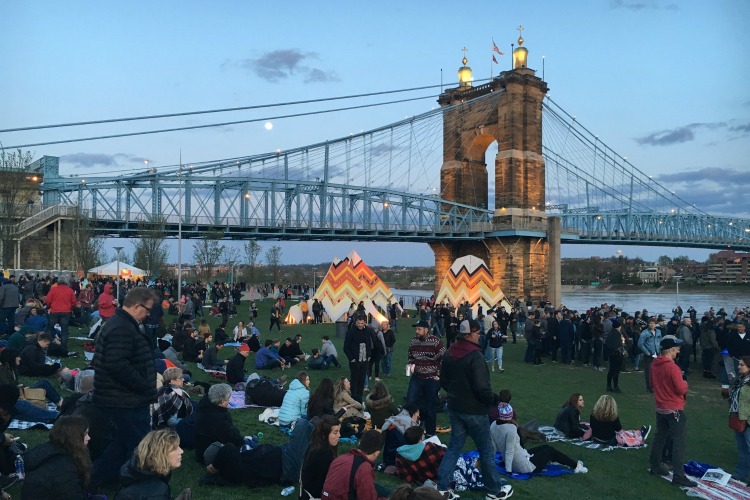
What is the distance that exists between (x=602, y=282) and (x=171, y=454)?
125112 mm

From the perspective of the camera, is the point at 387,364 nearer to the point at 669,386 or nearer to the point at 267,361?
the point at 267,361

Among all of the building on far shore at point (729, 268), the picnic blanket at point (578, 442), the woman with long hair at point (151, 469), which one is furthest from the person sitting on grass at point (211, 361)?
the building on far shore at point (729, 268)

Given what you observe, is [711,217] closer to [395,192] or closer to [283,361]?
[395,192]

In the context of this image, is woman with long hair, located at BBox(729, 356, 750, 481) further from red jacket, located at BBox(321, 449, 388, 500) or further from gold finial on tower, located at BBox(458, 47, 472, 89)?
gold finial on tower, located at BBox(458, 47, 472, 89)

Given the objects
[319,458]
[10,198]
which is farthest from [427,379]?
[10,198]

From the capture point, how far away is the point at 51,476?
4.63 meters

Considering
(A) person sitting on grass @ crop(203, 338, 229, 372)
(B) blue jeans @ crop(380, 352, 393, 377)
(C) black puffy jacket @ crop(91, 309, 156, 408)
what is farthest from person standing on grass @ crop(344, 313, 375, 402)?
(C) black puffy jacket @ crop(91, 309, 156, 408)

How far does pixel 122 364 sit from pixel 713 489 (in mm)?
7223

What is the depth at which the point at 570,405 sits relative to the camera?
9.77 meters

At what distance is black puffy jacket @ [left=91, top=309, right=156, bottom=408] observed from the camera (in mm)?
5746

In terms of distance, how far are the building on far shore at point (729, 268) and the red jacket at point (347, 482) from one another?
464 feet

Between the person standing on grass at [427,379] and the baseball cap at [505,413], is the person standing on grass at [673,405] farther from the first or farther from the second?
the person standing on grass at [427,379]

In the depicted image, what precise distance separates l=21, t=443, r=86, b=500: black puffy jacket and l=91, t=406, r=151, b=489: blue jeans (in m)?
1.16

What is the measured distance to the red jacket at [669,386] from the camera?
7574 millimetres
